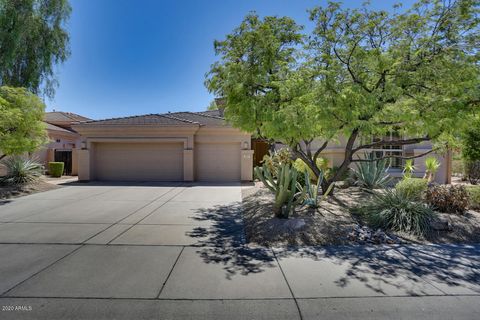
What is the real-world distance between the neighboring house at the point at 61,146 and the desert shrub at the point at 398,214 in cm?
1796

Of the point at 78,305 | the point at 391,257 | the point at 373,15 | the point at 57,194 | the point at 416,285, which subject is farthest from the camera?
the point at 57,194

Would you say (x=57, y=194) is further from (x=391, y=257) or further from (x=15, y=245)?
(x=391, y=257)

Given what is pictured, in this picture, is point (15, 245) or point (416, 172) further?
point (416, 172)

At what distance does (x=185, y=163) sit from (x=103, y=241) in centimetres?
1026

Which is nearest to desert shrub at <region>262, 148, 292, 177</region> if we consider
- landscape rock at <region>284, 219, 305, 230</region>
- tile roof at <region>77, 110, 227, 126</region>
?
tile roof at <region>77, 110, 227, 126</region>

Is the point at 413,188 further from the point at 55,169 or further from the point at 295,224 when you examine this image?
the point at 55,169

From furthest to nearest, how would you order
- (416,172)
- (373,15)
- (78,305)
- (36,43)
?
(36,43) → (416,172) → (373,15) → (78,305)

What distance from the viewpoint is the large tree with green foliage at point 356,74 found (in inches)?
248

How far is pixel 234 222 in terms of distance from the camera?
→ 7.30m

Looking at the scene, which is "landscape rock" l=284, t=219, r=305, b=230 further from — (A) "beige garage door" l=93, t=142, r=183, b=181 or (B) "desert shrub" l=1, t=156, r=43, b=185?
(B) "desert shrub" l=1, t=156, r=43, b=185

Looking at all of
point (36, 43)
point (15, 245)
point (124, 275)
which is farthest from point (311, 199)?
point (36, 43)

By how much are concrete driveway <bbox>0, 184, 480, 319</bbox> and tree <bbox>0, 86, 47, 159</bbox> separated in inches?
257

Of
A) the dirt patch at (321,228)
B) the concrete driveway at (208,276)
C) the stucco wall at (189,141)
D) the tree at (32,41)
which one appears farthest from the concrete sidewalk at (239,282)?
the tree at (32,41)

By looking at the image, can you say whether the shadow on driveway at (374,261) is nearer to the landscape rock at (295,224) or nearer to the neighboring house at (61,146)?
the landscape rock at (295,224)
